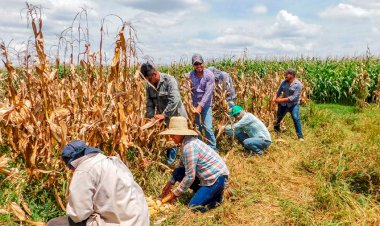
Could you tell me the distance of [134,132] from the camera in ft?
15.0

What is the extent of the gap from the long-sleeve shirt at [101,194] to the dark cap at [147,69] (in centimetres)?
207

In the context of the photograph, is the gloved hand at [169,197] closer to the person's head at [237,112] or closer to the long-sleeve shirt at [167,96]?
the long-sleeve shirt at [167,96]

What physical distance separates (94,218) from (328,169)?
333cm

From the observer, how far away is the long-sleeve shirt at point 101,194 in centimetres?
260

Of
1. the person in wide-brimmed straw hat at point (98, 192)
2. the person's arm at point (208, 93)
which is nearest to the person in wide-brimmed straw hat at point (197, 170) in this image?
Result: the person in wide-brimmed straw hat at point (98, 192)

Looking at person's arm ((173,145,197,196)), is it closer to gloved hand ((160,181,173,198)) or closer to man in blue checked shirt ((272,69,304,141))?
gloved hand ((160,181,173,198))

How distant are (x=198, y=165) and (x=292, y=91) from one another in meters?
3.85

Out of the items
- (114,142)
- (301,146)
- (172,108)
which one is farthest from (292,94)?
(114,142)

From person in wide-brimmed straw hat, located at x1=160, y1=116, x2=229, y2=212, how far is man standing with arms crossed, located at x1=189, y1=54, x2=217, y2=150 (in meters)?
1.60

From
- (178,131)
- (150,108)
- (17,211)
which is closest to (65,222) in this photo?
(17,211)

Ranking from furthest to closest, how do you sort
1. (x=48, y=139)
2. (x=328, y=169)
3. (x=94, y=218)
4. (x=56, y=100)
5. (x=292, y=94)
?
1. (x=292, y=94)
2. (x=328, y=169)
3. (x=56, y=100)
4. (x=48, y=139)
5. (x=94, y=218)

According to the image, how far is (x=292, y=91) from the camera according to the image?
734cm

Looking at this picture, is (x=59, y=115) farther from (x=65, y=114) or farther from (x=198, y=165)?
(x=198, y=165)

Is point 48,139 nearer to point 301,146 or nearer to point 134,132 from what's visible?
point 134,132
